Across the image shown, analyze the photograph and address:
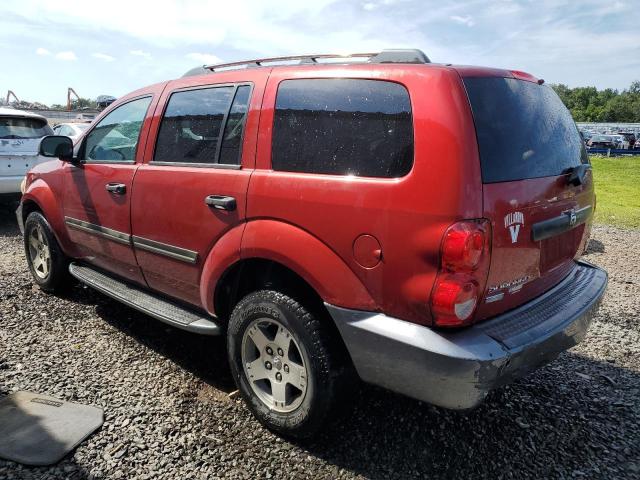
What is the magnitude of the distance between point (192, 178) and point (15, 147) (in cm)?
635

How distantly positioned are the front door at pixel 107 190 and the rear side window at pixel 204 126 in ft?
1.00

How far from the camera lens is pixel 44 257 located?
464cm

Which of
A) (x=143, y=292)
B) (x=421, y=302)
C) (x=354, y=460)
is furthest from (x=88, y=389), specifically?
(x=421, y=302)

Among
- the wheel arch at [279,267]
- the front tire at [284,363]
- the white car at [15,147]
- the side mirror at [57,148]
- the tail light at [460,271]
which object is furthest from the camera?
the white car at [15,147]

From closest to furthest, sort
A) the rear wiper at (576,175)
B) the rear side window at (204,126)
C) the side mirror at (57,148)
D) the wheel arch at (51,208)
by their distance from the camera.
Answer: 1. the rear wiper at (576,175)
2. the rear side window at (204,126)
3. the side mirror at (57,148)
4. the wheel arch at (51,208)

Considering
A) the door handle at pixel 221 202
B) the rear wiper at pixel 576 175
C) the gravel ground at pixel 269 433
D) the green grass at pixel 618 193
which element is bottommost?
the green grass at pixel 618 193

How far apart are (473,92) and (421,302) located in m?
0.98

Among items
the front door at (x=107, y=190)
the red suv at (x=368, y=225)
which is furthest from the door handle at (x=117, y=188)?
the red suv at (x=368, y=225)

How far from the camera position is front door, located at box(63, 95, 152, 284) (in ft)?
11.6

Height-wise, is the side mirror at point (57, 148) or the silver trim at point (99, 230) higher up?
the side mirror at point (57, 148)

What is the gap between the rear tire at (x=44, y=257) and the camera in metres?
4.43

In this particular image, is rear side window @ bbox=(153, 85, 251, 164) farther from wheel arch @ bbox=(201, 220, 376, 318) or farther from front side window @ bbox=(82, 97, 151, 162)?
wheel arch @ bbox=(201, 220, 376, 318)

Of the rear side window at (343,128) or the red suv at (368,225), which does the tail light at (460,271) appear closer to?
the red suv at (368,225)

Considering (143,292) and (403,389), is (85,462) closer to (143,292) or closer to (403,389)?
(143,292)
